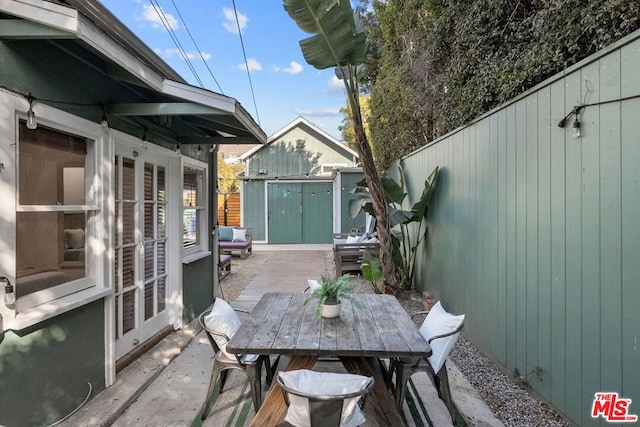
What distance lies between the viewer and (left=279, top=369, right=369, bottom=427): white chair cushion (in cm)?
159

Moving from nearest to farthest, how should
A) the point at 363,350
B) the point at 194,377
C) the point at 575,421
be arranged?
the point at 363,350, the point at 575,421, the point at 194,377

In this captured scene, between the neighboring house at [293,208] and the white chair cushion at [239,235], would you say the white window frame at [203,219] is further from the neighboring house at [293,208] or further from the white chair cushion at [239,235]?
the neighboring house at [293,208]

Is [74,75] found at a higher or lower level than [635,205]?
higher

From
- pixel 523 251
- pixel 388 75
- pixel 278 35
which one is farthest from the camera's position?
pixel 278 35

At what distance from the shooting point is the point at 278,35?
35.1 feet

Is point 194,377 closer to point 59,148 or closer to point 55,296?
point 55,296

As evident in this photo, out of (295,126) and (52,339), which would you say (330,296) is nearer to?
(52,339)

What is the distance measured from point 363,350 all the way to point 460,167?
299 centimetres

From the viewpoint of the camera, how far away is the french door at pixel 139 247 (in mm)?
3320

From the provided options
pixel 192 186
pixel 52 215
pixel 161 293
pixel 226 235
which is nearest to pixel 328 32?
pixel 192 186

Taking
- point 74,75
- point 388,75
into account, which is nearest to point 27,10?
point 74,75

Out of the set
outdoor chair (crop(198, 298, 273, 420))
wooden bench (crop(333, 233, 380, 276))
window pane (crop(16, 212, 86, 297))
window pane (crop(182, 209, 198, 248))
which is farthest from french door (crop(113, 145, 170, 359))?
wooden bench (crop(333, 233, 380, 276))

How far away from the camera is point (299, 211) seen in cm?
1373

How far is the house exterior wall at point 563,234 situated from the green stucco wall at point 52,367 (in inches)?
136
